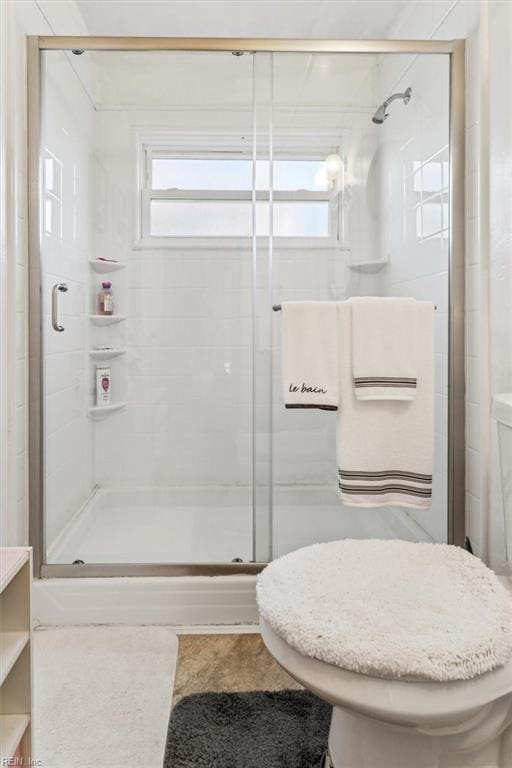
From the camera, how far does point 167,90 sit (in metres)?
1.89

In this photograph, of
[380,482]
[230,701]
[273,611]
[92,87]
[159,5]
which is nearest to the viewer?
[273,611]

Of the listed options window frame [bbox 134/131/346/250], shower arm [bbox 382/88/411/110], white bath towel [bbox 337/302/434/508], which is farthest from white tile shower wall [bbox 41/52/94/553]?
shower arm [bbox 382/88/411/110]

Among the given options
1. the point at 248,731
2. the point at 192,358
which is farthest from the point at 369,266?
the point at 248,731

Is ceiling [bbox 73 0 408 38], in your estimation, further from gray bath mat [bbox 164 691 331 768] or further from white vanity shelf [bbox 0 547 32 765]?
gray bath mat [bbox 164 691 331 768]

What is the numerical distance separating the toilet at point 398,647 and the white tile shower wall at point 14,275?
3.21ft

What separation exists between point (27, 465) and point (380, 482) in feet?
3.68

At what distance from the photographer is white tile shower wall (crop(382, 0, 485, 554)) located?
5.50 ft

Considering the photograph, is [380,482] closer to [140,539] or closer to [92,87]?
[140,539]

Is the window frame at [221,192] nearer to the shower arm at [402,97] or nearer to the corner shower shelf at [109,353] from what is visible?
the shower arm at [402,97]

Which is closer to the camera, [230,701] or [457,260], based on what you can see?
[230,701]

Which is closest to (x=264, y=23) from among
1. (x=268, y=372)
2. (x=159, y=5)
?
(x=159, y=5)

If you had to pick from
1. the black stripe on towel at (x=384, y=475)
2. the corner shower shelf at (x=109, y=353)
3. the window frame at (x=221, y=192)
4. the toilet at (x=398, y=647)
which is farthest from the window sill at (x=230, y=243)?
the toilet at (x=398, y=647)

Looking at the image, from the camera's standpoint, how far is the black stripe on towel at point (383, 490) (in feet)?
5.07

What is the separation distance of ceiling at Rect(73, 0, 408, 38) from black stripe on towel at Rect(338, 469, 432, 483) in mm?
1782
